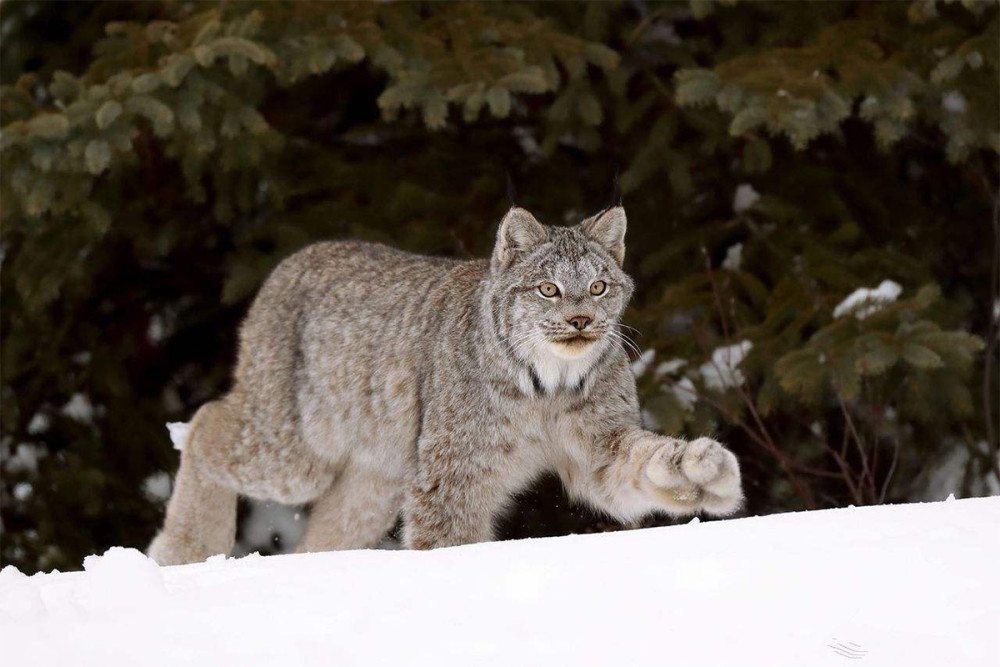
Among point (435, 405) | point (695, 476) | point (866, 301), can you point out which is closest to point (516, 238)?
point (435, 405)

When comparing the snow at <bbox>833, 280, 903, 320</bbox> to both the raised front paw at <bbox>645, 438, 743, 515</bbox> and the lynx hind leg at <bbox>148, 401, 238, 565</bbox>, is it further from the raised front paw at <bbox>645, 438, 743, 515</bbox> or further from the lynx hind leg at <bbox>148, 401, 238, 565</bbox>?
the lynx hind leg at <bbox>148, 401, 238, 565</bbox>

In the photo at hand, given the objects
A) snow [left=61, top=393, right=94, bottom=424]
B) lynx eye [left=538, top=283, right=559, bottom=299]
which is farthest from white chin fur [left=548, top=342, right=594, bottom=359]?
snow [left=61, top=393, right=94, bottom=424]

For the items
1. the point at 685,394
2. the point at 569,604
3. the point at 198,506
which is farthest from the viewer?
the point at 685,394

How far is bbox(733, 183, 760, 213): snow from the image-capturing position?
7.24 meters

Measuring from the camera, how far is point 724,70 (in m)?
6.44

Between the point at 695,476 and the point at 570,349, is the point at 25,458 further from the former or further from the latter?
the point at 695,476

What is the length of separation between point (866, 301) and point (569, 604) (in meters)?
3.49

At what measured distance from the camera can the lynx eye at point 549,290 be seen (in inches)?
185

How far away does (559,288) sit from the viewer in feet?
15.4

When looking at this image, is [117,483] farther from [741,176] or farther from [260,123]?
[741,176]

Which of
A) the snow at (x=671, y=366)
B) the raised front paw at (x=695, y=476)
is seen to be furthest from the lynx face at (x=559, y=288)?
the snow at (x=671, y=366)

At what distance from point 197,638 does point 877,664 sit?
4.69ft

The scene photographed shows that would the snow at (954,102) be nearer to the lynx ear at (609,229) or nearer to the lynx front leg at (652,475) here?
the lynx ear at (609,229)

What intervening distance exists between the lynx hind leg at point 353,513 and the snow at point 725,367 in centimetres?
172
